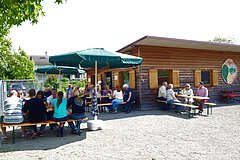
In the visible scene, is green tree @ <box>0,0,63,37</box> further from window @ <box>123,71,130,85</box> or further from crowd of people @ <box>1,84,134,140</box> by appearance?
window @ <box>123,71,130,85</box>

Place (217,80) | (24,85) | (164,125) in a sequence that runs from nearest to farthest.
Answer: (164,125) < (217,80) < (24,85)

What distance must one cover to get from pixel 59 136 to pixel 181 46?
7951 mm

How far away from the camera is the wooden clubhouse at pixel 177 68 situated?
1042 cm

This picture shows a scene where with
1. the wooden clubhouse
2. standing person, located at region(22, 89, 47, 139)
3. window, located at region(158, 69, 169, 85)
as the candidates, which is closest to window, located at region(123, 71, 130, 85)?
the wooden clubhouse

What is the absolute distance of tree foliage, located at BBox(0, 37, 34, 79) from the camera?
22000 mm

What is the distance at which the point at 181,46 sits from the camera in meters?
11.2

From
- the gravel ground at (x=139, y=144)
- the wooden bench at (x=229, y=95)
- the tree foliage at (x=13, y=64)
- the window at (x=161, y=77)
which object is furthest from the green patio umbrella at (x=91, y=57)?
the tree foliage at (x=13, y=64)

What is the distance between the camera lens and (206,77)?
12.8 meters

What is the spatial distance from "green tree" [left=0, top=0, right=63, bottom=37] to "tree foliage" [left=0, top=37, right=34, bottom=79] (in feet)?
62.3

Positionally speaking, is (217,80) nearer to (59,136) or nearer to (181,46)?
(181,46)

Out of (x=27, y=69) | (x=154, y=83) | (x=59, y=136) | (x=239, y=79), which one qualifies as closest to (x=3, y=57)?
(x=27, y=69)

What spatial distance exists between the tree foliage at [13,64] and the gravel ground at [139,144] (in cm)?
1844

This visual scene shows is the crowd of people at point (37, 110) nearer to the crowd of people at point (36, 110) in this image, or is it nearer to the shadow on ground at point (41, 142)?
the crowd of people at point (36, 110)

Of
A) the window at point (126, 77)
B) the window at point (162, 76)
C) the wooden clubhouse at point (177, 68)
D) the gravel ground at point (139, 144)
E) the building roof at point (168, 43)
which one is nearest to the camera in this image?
the gravel ground at point (139, 144)
